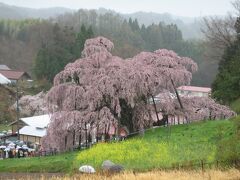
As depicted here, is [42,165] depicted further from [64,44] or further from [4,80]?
[4,80]

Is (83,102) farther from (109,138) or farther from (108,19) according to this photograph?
(108,19)

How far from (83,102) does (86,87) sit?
84 cm

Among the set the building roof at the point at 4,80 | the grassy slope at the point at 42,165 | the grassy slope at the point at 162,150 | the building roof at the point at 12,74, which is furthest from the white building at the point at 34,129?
the building roof at the point at 12,74

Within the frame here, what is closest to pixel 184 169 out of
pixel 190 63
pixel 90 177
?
pixel 90 177

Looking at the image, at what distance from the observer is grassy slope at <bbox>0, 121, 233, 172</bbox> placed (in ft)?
59.4

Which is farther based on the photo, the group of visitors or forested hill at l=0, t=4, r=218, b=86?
forested hill at l=0, t=4, r=218, b=86

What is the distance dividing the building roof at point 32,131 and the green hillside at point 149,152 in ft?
48.4

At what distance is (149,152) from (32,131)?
21404 millimetres

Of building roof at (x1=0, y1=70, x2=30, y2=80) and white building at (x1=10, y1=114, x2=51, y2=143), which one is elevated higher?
building roof at (x1=0, y1=70, x2=30, y2=80)

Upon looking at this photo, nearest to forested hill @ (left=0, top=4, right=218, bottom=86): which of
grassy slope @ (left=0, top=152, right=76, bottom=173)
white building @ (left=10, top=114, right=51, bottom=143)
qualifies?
white building @ (left=10, top=114, right=51, bottom=143)

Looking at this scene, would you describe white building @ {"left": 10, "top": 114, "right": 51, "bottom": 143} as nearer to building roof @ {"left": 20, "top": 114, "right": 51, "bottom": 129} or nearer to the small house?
building roof @ {"left": 20, "top": 114, "right": 51, "bottom": 129}

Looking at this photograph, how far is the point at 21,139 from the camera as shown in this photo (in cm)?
4000

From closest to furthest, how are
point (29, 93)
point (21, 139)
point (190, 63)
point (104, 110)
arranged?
1. point (104, 110)
2. point (190, 63)
3. point (21, 139)
4. point (29, 93)

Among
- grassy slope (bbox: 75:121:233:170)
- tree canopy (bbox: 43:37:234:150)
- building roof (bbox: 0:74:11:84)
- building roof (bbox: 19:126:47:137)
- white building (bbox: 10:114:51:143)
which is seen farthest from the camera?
building roof (bbox: 0:74:11:84)
